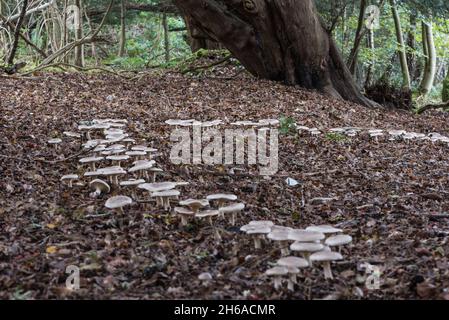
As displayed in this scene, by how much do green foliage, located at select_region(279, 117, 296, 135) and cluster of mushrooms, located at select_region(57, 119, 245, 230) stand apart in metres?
2.18

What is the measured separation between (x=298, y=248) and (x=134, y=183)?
1.81m

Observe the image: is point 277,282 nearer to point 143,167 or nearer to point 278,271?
point 278,271

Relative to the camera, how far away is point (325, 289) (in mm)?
3281

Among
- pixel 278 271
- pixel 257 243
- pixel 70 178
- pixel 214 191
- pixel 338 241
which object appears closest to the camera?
pixel 278 271

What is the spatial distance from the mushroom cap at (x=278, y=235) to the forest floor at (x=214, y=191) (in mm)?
228

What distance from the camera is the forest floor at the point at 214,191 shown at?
11.0 feet

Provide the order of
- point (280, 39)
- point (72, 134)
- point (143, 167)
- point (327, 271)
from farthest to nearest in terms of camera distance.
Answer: point (280, 39) → point (72, 134) → point (143, 167) → point (327, 271)

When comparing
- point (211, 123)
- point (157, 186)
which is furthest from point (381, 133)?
point (157, 186)

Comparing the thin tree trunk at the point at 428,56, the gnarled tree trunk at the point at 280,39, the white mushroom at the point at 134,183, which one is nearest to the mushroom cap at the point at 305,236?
the white mushroom at the point at 134,183

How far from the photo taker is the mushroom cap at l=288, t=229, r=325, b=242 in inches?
135

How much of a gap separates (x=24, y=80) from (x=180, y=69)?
3.26 m

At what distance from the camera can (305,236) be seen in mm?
3436

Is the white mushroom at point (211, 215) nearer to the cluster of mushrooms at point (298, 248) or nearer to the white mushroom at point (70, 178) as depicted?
the cluster of mushrooms at point (298, 248)

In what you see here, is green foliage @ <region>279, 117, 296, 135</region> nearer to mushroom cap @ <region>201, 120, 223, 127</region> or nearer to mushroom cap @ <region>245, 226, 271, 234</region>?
mushroom cap @ <region>201, 120, 223, 127</region>
